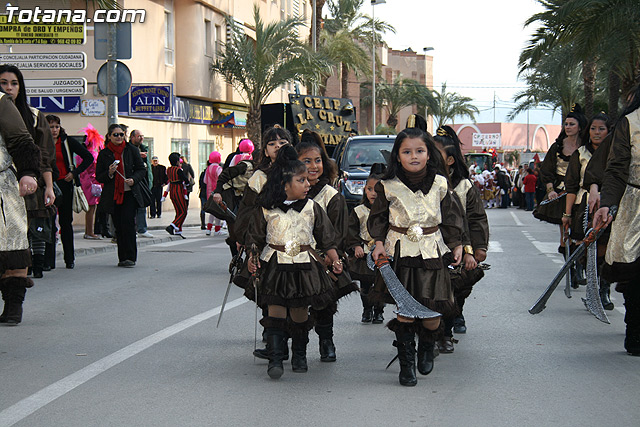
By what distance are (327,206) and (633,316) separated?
2426mm

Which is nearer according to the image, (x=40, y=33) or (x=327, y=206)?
(x=327, y=206)

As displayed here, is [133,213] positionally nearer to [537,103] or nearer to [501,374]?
[501,374]

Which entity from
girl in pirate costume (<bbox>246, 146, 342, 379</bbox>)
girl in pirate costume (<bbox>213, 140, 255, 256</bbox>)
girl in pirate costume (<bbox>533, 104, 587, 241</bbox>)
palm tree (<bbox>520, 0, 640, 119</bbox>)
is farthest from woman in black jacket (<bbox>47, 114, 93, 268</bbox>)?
palm tree (<bbox>520, 0, 640, 119</bbox>)

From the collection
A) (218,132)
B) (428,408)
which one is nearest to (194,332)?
(428,408)

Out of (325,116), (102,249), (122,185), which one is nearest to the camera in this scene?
(122,185)

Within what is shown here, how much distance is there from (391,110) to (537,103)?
2071 cm

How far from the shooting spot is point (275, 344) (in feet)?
21.0

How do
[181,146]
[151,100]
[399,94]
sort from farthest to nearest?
[399,94] < [181,146] < [151,100]

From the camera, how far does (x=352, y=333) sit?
8.34 metres

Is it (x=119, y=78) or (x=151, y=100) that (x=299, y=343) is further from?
(x=151, y=100)

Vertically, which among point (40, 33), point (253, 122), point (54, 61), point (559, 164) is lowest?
point (559, 164)

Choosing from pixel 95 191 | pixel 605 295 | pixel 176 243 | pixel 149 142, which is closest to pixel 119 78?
pixel 95 191

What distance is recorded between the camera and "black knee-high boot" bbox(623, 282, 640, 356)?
7090mm

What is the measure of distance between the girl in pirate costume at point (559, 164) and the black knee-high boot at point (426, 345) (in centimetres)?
523
